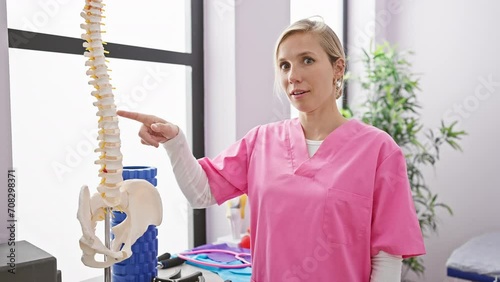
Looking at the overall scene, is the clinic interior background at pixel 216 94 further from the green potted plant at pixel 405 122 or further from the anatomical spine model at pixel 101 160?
the anatomical spine model at pixel 101 160

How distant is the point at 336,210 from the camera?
1118 millimetres

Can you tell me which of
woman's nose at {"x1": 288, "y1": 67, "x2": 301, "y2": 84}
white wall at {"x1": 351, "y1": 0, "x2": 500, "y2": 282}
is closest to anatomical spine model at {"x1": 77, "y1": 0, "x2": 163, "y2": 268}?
woman's nose at {"x1": 288, "y1": 67, "x2": 301, "y2": 84}

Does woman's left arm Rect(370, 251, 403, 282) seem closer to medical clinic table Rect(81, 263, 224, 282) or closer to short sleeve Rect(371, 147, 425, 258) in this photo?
short sleeve Rect(371, 147, 425, 258)

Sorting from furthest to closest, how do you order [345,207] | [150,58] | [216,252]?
1. [150,58]
2. [216,252]
3. [345,207]

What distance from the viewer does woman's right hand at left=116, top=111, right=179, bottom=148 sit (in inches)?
Result: 41.8

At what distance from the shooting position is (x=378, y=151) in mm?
1157

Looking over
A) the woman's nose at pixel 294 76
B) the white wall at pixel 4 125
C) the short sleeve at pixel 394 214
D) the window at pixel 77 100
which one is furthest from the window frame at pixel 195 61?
the short sleeve at pixel 394 214

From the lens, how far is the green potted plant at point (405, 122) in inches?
109

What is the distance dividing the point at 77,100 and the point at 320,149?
3.14 ft

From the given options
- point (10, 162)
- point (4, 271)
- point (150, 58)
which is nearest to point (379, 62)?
point (150, 58)

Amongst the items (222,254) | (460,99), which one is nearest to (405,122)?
(460,99)

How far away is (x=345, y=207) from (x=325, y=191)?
6 centimetres

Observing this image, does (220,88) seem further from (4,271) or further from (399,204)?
(4,271)

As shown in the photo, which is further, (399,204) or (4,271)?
(399,204)
